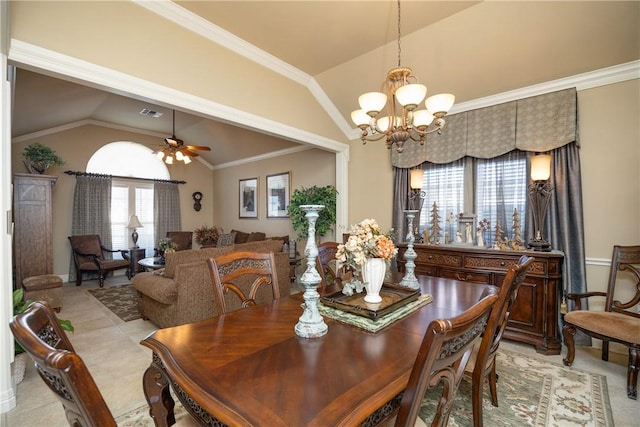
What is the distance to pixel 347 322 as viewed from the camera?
4.80 ft

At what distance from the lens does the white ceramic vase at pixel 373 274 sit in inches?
63.4

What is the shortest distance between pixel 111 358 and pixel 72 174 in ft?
16.4

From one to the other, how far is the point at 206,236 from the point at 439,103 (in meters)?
6.97

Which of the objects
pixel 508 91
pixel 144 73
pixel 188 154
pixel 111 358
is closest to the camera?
pixel 144 73

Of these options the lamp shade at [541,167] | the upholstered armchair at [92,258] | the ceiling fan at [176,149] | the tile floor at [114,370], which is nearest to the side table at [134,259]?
the upholstered armchair at [92,258]

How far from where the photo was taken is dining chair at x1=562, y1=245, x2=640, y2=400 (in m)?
2.13

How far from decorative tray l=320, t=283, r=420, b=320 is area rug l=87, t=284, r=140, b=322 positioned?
11.0ft

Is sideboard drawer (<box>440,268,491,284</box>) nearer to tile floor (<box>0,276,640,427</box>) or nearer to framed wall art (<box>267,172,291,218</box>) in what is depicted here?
tile floor (<box>0,276,640,427</box>)

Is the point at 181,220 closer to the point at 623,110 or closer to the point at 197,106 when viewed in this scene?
the point at 197,106

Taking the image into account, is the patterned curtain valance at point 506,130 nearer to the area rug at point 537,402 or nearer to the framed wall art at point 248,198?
the area rug at point 537,402

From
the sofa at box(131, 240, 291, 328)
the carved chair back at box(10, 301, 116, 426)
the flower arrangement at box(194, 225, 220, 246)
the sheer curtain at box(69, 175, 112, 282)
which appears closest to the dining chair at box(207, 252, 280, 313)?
the carved chair back at box(10, 301, 116, 426)

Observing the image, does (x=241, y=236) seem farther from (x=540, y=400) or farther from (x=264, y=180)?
(x=540, y=400)

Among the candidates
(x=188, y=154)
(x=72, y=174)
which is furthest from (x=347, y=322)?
(x=72, y=174)

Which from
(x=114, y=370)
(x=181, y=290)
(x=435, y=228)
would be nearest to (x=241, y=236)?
(x=181, y=290)
